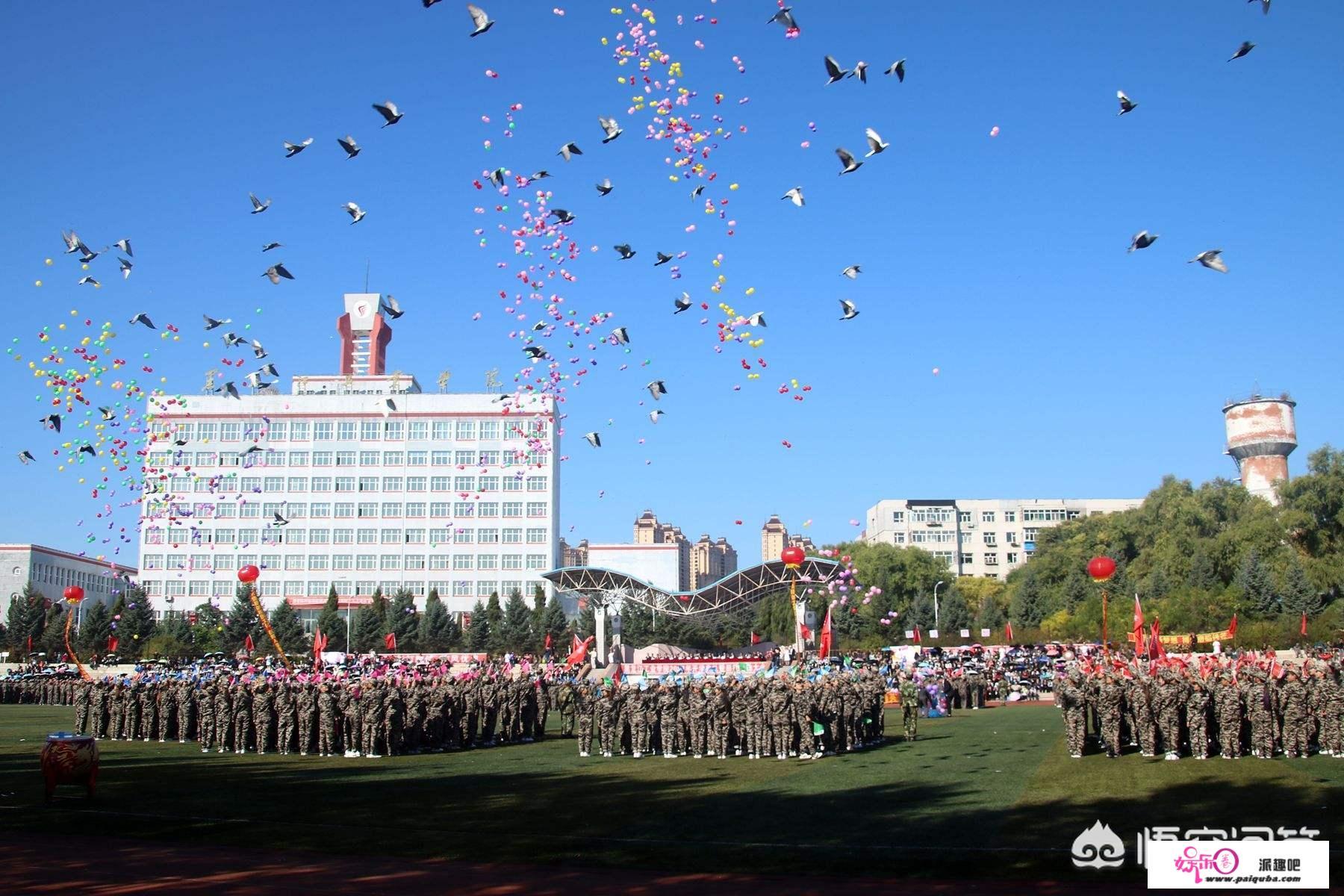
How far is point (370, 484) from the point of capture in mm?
87250

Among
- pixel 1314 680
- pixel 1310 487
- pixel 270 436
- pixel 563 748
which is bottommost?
pixel 563 748

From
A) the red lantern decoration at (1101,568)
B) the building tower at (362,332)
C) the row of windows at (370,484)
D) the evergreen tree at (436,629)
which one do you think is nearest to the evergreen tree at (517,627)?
the evergreen tree at (436,629)

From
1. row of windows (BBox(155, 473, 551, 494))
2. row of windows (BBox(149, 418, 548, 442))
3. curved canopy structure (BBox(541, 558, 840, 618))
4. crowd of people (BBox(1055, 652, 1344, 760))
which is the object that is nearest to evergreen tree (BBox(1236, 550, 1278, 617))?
curved canopy structure (BBox(541, 558, 840, 618))

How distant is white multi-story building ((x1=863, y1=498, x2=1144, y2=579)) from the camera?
125 m

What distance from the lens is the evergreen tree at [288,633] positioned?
72750 mm

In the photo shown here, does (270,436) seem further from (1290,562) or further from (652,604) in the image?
(1290,562)

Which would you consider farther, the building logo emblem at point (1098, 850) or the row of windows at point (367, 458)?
the row of windows at point (367, 458)

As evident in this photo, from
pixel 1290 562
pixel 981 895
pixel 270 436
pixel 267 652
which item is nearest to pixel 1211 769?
pixel 981 895

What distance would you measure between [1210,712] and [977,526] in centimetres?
11081

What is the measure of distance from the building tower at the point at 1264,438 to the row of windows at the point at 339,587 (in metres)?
63.0

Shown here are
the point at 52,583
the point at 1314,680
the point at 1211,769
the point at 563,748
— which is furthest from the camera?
the point at 52,583

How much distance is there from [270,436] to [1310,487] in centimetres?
7322

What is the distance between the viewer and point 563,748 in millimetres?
23000

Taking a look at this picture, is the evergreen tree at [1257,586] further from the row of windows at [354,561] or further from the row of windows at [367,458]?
the row of windows at [367,458]
